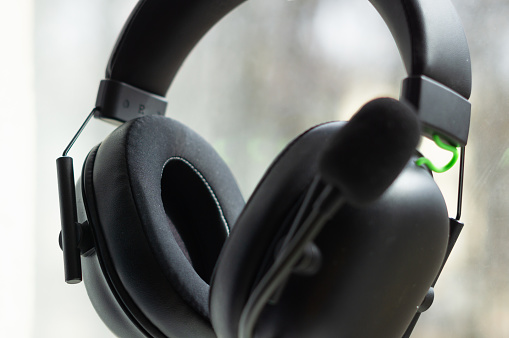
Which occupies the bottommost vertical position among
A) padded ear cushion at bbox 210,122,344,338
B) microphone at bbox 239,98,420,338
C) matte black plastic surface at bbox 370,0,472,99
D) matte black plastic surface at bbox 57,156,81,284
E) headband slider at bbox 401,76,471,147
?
matte black plastic surface at bbox 57,156,81,284

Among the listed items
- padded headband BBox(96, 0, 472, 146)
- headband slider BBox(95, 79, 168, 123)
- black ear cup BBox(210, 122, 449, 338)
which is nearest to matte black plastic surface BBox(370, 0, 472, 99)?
padded headband BBox(96, 0, 472, 146)

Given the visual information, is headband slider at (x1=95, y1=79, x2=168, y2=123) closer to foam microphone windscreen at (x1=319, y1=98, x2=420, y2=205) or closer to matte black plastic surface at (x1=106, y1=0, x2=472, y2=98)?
matte black plastic surface at (x1=106, y1=0, x2=472, y2=98)

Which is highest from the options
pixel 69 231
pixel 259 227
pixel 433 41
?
pixel 433 41

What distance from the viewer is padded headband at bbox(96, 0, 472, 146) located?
1.86 feet

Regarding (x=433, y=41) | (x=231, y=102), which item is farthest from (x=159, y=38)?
(x=231, y=102)

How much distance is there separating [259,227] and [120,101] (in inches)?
17.9

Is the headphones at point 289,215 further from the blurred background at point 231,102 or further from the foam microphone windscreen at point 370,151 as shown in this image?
the blurred background at point 231,102

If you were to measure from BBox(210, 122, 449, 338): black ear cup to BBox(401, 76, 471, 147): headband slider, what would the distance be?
53mm

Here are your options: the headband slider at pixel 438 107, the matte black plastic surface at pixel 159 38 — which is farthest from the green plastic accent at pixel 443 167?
the matte black plastic surface at pixel 159 38

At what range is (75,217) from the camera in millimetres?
731

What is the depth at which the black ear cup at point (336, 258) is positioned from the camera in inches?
19.8

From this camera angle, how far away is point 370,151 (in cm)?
43

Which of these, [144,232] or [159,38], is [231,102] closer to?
[159,38]

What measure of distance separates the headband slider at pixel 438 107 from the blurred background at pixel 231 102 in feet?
1.33
